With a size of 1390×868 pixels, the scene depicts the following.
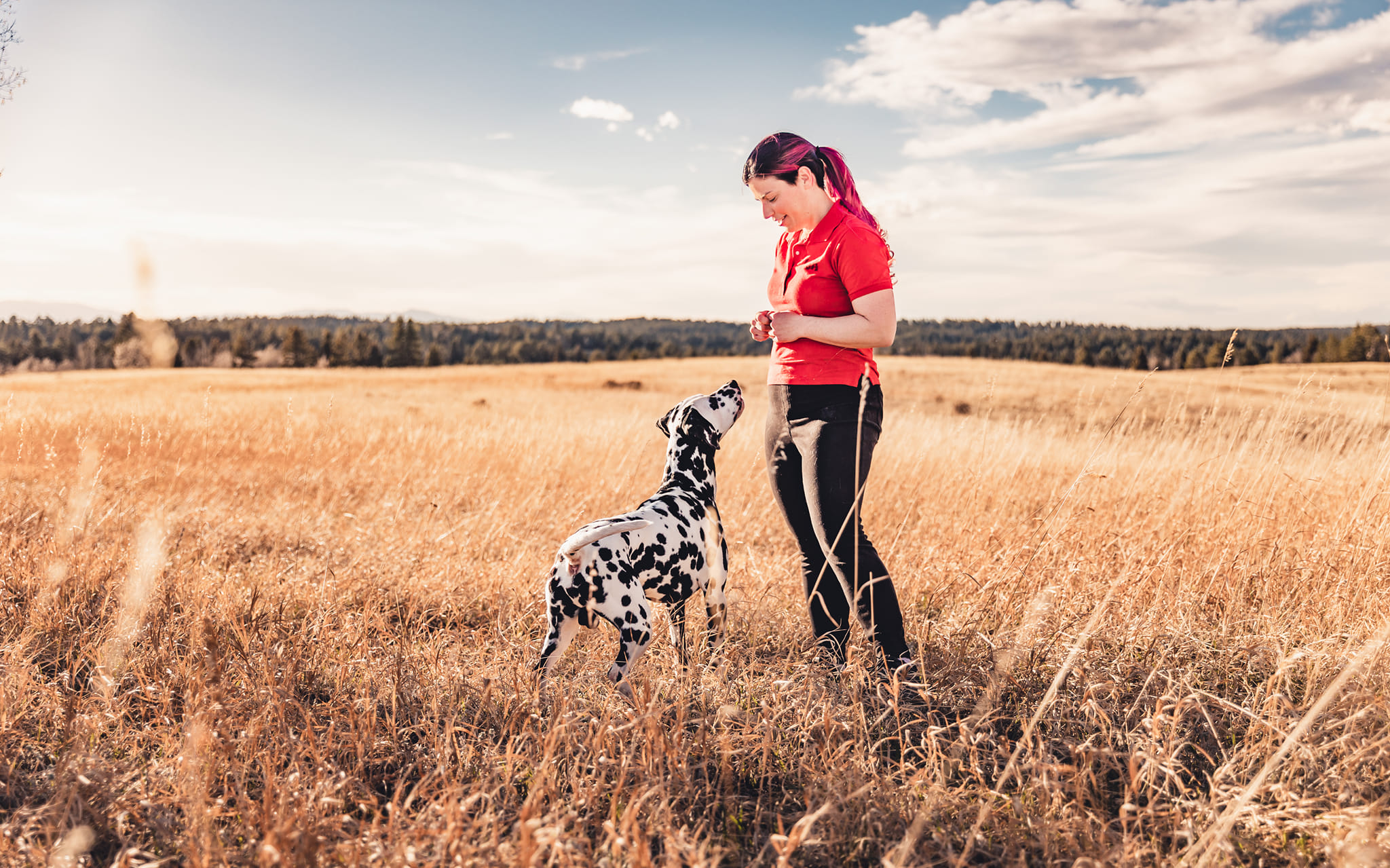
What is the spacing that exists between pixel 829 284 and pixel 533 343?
90945mm

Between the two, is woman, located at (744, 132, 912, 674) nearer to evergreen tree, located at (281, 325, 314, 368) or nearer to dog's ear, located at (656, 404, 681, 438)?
dog's ear, located at (656, 404, 681, 438)

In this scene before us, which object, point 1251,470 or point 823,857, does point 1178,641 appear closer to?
point 823,857

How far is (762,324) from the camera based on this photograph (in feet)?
10.4

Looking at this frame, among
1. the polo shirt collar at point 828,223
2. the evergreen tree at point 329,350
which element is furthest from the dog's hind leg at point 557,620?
the evergreen tree at point 329,350

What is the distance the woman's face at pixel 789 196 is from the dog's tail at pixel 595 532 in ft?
4.88

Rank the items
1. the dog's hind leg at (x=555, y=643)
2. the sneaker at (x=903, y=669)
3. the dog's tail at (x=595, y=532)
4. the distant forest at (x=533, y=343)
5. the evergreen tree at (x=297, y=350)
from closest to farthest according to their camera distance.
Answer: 1. the dog's tail at (x=595, y=532)
2. the dog's hind leg at (x=555, y=643)
3. the sneaker at (x=903, y=669)
4. the distant forest at (x=533, y=343)
5. the evergreen tree at (x=297, y=350)

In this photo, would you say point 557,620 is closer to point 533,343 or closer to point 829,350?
point 829,350

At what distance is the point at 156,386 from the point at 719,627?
1137 inches

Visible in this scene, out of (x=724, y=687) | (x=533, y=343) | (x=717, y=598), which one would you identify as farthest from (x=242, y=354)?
(x=724, y=687)

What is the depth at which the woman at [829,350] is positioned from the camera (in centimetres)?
299

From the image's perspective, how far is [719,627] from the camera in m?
3.41

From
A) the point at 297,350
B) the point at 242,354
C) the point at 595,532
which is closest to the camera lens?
the point at 595,532

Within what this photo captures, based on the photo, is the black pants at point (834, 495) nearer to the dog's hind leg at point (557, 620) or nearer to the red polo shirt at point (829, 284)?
the red polo shirt at point (829, 284)

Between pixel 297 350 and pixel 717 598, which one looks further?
pixel 297 350
